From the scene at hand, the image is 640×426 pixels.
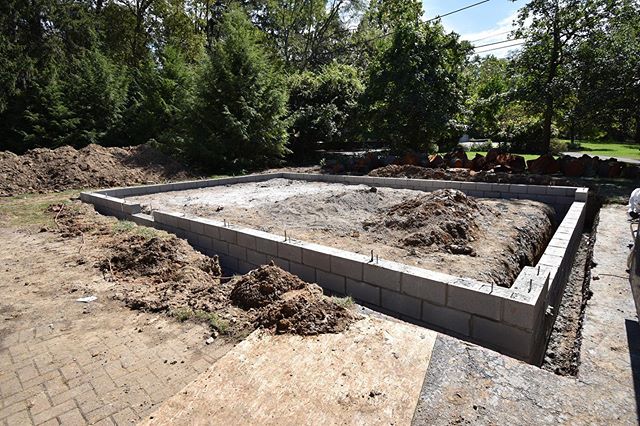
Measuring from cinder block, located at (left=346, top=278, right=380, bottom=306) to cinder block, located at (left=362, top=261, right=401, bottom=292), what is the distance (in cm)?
6

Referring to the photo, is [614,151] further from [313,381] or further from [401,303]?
[313,381]

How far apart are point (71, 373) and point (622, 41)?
1388 centimetres

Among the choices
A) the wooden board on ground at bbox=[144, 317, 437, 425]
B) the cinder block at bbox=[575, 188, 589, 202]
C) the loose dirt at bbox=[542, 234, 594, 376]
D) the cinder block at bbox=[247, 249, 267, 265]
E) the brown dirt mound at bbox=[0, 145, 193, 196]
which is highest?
the brown dirt mound at bbox=[0, 145, 193, 196]

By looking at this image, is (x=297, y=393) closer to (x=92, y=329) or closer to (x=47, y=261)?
(x=92, y=329)

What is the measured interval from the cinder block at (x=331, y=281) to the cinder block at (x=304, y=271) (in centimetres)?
6

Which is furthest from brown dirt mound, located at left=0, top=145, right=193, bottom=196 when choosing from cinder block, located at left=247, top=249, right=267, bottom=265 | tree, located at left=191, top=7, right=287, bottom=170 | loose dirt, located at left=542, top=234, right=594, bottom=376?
loose dirt, located at left=542, top=234, right=594, bottom=376

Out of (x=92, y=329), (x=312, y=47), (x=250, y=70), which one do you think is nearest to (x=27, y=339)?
(x=92, y=329)

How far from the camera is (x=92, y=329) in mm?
2701

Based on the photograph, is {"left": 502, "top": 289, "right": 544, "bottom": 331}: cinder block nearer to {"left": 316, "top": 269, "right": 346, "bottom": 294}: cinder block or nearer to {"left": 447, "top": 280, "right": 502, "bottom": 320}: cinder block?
{"left": 447, "top": 280, "right": 502, "bottom": 320}: cinder block

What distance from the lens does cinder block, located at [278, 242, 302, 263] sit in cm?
362

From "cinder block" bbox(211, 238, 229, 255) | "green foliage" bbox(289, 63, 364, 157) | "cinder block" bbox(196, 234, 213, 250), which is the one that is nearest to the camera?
"cinder block" bbox(211, 238, 229, 255)

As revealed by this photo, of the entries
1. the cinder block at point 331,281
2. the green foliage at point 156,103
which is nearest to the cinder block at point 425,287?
the cinder block at point 331,281

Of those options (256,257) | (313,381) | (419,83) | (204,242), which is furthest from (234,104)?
(313,381)

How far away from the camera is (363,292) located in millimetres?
3168
